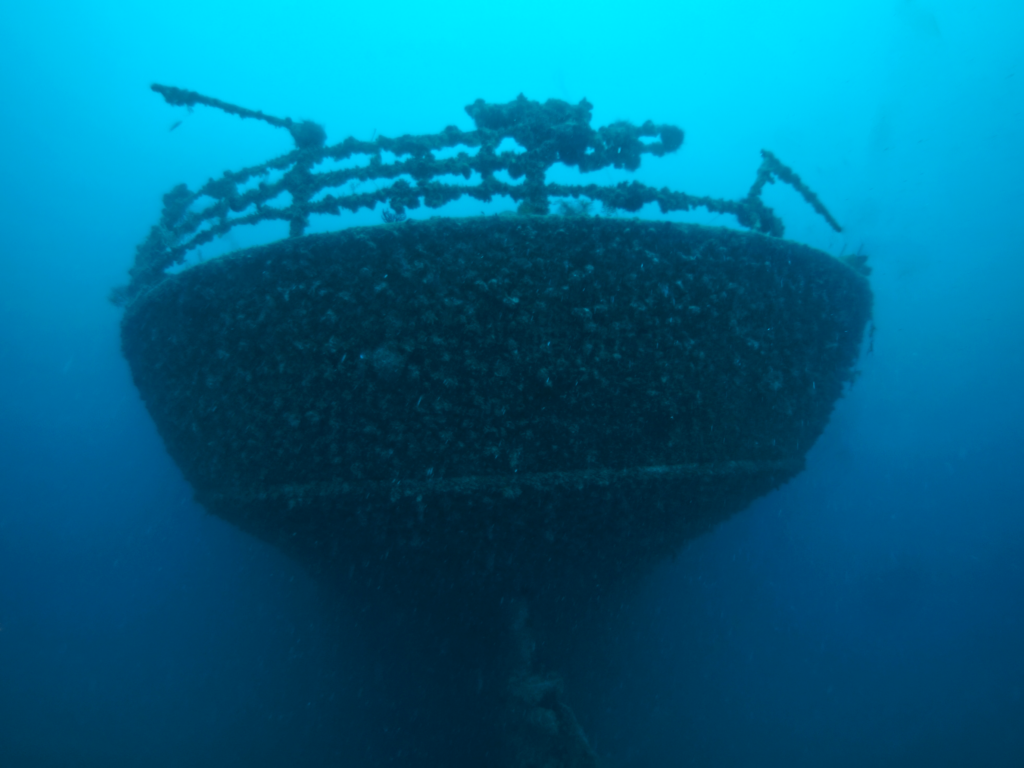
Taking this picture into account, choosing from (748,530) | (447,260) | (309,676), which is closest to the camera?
(447,260)

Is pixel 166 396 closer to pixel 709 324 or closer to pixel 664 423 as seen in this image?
pixel 664 423

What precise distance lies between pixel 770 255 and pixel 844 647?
32.1 feet

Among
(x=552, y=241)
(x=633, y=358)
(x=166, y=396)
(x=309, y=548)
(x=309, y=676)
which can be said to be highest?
(x=552, y=241)

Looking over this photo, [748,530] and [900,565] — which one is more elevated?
[748,530]

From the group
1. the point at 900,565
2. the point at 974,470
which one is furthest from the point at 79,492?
the point at 974,470

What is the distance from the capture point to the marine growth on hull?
309cm

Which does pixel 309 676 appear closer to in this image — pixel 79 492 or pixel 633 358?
pixel 633 358

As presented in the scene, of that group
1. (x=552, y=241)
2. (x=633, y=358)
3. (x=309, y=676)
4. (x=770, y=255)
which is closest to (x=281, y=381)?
(x=552, y=241)

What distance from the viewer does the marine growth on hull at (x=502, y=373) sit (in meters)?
3.09

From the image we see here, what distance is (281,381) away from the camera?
10.8 feet

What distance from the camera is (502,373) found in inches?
122

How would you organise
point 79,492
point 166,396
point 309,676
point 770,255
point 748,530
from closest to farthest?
point 770,255 < point 166,396 < point 309,676 < point 748,530 < point 79,492

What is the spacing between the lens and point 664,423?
340 cm

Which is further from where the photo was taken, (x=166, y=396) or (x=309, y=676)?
(x=309, y=676)
